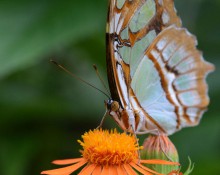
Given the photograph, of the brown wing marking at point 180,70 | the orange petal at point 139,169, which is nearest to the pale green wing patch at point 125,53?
the brown wing marking at point 180,70

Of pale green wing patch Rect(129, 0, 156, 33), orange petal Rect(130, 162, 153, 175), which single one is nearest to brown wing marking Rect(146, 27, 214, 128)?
pale green wing patch Rect(129, 0, 156, 33)

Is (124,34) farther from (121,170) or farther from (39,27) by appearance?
A: (39,27)

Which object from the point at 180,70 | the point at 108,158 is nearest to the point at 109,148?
the point at 108,158

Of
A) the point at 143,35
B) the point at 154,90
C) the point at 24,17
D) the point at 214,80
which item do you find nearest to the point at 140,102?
the point at 154,90

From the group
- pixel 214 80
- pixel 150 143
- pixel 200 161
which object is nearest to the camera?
pixel 150 143

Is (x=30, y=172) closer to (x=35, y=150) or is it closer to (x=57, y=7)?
(x=35, y=150)

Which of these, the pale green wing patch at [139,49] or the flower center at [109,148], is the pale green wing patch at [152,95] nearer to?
the pale green wing patch at [139,49]
